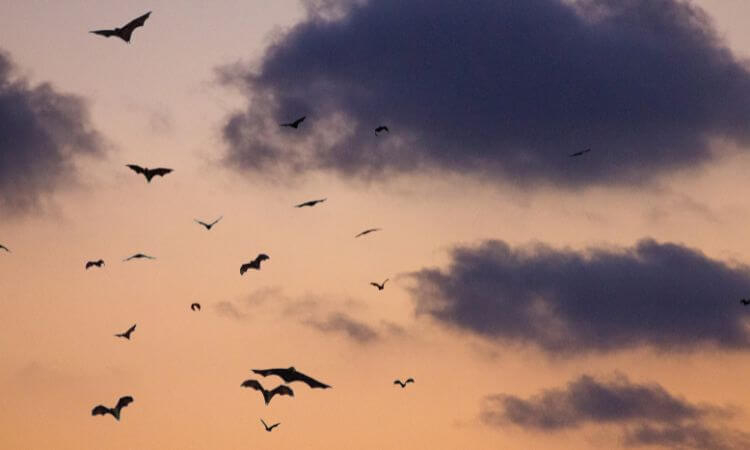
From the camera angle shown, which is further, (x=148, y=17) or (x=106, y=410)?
(x=106, y=410)

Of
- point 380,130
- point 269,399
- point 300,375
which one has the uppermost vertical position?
point 380,130

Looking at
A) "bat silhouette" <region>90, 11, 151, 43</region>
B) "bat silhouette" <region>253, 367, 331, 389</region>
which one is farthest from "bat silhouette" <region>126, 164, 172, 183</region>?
"bat silhouette" <region>253, 367, 331, 389</region>

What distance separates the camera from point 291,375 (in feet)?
130

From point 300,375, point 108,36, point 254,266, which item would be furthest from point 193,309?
point 300,375

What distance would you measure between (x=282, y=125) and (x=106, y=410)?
17553 mm

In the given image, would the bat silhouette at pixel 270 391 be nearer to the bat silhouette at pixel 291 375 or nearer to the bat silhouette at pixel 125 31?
the bat silhouette at pixel 291 375

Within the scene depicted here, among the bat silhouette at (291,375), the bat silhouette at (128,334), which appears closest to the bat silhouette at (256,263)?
the bat silhouette at (128,334)

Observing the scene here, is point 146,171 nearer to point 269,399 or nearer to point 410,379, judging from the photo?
point 269,399

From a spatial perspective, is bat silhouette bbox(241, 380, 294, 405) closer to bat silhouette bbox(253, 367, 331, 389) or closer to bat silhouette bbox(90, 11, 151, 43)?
bat silhouette bbox(253, 367, 331, 389)

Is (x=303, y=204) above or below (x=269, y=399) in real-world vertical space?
above

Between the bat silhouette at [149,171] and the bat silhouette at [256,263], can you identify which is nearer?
the bat silhouette at [149,171]

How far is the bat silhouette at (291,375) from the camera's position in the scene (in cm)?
3806

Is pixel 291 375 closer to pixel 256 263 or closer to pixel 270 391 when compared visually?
pixel 270 391

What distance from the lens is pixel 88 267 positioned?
7688 cm
